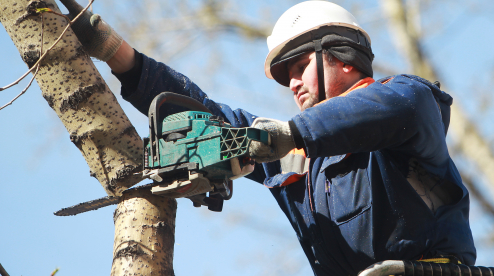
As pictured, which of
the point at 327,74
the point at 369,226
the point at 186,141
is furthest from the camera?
the point at 327,74

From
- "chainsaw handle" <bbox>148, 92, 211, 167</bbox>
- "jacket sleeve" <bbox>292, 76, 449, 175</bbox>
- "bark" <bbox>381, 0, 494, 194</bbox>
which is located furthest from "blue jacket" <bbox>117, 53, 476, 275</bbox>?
"bark" <bbox>381, 0, 494, 194</bbox>

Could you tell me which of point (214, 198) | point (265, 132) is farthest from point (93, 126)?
point (265, 132)

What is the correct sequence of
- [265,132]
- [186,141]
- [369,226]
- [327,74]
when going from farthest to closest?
1. [327,74]
2. [369,226]
3. [186,141]
4. [265,132]

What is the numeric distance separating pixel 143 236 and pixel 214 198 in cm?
45

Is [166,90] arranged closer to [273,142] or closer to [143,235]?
[143,235]

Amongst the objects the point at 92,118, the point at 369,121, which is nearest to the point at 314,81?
the point at 369,121

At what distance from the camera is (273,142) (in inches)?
84.4

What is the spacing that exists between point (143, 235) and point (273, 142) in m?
0.82

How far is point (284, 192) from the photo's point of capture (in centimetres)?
304

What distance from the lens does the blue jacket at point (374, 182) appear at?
2135 mm

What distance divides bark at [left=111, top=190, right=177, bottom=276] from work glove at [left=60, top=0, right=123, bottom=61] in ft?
3.10

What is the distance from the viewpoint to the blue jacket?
7.00 feet

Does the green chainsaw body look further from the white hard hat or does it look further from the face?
the white hard hat

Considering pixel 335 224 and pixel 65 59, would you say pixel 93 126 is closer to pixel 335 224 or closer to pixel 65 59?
pixel 65 59
